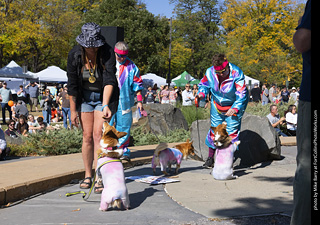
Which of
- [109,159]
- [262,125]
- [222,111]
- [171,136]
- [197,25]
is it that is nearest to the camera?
[109,159]

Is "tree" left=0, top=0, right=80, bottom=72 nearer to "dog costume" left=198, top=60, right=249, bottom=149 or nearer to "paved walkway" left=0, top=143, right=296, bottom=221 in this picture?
"paved walkway" left=0, top=143, right=296, bottom=221

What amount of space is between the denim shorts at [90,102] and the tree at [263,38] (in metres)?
40.0

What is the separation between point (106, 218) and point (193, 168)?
3449 mm

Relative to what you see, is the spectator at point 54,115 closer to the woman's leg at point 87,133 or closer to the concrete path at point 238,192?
the concrete path at point 238,192

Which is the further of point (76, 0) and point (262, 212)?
point (76, 0)

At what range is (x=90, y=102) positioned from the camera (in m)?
5.41

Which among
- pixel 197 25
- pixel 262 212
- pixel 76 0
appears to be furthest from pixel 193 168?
pixel 76 0

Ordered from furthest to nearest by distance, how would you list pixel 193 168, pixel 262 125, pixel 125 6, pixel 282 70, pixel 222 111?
pixel 282 70 < pixel 125 6 < pixel 262 125 < pixel 193 168 < pixel 222 111

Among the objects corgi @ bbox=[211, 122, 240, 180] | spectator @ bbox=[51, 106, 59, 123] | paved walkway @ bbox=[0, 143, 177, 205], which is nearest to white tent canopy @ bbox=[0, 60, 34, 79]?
spectator @ bbox=[51, 106, 59, 123]

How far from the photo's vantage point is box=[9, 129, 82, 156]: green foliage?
9.10 m

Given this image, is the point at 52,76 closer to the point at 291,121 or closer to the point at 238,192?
the point at 291,121

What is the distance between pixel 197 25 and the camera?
52.5 m

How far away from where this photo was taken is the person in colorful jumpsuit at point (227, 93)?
6.73 metres

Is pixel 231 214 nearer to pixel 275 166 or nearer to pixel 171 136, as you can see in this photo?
pixel 275 166
